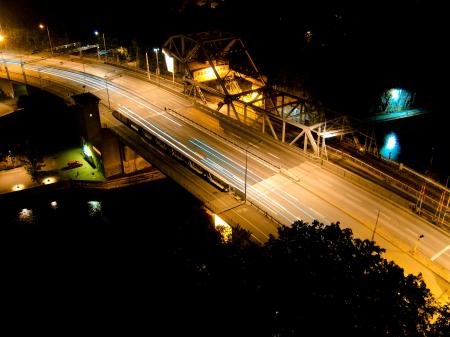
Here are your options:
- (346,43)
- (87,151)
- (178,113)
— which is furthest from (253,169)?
(346,43)

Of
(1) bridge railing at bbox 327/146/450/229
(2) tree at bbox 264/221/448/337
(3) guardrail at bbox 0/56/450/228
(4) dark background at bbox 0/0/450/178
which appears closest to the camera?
(2) tree at bbox 264/221/448/337

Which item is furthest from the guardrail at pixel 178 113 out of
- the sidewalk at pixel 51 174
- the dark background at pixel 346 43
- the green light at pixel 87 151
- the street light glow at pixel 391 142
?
the dark background at pixel 346 43

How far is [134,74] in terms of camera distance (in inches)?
3113

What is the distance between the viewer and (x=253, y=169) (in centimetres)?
4466

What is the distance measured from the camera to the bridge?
116 feet

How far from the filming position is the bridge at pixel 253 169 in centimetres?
3534

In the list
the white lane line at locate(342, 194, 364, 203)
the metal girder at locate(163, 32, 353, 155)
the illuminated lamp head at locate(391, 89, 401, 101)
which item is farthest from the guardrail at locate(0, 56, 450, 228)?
the illuminated lamp head at locate(391, 89, 401, 101)

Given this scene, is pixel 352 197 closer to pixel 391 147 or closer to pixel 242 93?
pixel 242 93

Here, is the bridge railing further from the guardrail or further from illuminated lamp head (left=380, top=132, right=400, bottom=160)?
illuminated lamp head (left=380, top=132, right=400, bottom=160)

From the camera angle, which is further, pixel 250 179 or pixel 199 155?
pixel 199 155

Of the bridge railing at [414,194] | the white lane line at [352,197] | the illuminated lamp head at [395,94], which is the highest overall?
the illuminated lamp head at [395,94]

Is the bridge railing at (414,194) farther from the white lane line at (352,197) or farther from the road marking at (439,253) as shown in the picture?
the white lane line at (352,197)

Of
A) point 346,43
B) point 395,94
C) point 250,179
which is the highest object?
point 346,43

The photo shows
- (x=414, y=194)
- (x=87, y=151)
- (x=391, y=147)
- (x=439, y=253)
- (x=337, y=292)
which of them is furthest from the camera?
(x=391, y=147)
